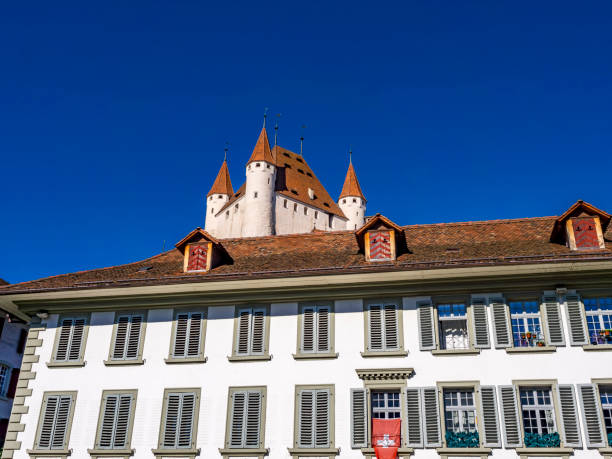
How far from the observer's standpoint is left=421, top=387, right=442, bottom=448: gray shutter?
18703 mm

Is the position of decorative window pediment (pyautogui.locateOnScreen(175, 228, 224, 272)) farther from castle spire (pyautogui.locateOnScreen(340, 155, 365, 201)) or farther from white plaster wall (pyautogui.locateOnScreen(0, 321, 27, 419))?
castle spire (pyautogui.locateOnScreen(340, 155, 365, 201))

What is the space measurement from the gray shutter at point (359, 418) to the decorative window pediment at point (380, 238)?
172 inches

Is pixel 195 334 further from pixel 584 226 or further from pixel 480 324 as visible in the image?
pixel 584 226

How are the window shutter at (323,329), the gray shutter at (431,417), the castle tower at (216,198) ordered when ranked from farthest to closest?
1. the castle tower at (216,198)
2. the window shutter at (323,329)
3. the gray shutter at (431,417)

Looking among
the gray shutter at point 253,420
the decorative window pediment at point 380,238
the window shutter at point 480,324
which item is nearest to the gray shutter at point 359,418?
the gray shutter at point 253,420

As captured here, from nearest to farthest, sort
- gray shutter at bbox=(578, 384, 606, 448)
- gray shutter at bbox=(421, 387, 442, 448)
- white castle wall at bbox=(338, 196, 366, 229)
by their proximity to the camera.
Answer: gray shutter at bbox=(578, 384, 606, 448)
gray shutter at bbox=(421, 387, 442, 448)
white castle wall at bbox=(338, 196, 366, 229)

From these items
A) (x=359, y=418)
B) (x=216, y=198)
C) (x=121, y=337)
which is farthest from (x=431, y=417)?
(x=216, y=198)

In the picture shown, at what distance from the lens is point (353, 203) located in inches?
3839

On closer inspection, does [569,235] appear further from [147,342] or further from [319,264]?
[147,342]

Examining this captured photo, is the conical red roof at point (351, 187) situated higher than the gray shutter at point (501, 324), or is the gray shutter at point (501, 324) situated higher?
the conical red roof at point (351, 187)

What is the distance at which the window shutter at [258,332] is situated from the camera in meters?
21.0

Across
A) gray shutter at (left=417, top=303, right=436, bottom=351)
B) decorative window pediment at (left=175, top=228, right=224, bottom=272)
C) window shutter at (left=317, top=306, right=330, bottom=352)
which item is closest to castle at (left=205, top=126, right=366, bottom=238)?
decorative window pediment at (left=175, top=228, right=224, bottom=272)

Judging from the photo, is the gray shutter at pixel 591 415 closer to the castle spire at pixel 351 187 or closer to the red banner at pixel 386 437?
the red banner at pixel 386 437

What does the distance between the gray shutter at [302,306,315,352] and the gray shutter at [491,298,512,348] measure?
16.5 ft
